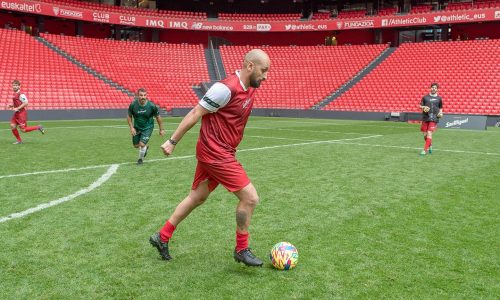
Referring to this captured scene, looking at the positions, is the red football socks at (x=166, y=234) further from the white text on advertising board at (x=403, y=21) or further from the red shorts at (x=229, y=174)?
the white text on advertising board at (x=403, y=21)

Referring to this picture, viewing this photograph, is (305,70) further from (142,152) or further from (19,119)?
(142,152)

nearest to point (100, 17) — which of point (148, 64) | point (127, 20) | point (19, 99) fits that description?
point (127, 20)

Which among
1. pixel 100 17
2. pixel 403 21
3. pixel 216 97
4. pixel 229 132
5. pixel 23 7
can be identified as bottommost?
pixel 229 132

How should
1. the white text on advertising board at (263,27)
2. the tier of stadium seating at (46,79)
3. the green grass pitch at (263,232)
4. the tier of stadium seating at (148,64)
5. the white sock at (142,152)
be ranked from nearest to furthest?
the green grass pitch at (263,232)
the white sock at (142,152)
the tier of stadium seating at (46,79)
the tier of stadium seating at (148,64)
the white text on advertising board at (263,27)

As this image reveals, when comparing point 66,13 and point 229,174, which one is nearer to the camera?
point 229,174

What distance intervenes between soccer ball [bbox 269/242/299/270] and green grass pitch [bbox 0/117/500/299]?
7cm

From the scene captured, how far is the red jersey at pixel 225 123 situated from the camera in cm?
409

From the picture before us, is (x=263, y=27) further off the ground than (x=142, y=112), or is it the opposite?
(x=263, y=27)

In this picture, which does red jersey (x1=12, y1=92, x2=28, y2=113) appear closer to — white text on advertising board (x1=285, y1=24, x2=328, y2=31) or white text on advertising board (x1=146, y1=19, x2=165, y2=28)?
white text on advertising board (x1=146, y1=19, x2=165, y2=28)

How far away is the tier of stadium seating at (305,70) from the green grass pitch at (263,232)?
28612 millimetres

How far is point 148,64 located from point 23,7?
10385 millimetres

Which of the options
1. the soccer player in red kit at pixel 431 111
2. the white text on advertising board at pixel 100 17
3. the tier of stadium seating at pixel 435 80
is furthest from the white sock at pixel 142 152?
the white text on advertising board at pixel 100 17

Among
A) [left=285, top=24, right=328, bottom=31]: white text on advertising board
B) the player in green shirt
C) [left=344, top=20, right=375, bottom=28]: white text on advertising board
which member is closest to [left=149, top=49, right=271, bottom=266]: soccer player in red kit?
the player in green shirt

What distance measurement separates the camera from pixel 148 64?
40719 mm
